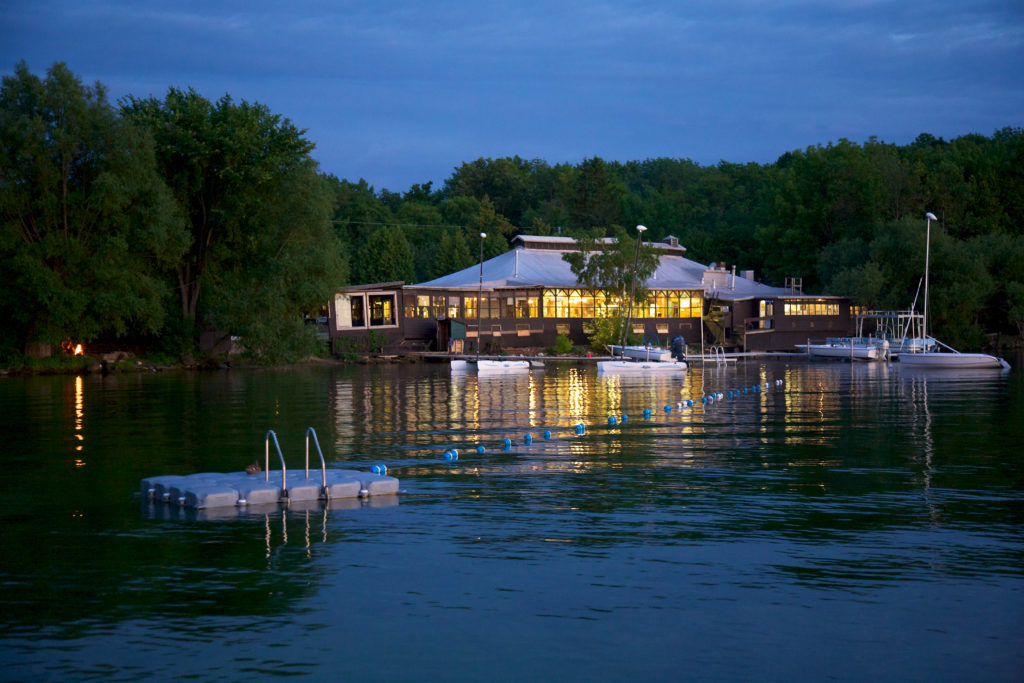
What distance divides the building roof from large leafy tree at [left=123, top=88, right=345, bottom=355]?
39.0 feet

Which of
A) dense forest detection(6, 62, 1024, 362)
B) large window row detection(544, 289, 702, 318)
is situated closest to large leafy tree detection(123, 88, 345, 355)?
dense forest detection(6, 62, 1024, 362)

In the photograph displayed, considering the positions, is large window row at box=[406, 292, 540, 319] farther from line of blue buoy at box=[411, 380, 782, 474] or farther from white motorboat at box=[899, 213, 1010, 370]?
line of blue buoy at box=[411, 380, 782, 474]

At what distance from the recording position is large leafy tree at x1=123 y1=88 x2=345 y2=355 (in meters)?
60.3

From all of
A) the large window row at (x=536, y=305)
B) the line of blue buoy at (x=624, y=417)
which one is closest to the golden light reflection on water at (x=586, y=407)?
the line of blue buoy at (x=624, y=417)

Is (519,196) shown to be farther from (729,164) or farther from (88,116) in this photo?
(88,116)

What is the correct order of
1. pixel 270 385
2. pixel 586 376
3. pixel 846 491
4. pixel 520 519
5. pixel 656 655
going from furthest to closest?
pixel 586 376
pixel 270 385
pixel 846 491
pixel 520 519
pixel 656 655

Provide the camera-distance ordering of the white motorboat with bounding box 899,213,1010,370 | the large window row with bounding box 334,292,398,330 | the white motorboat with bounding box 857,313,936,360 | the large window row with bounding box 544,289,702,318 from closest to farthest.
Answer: the white motorboat with bounding box 899,213,1010,370 < the white motorboat with bounding box 857,313,936,360 < the large window row with bounding box 334,292,398,330 < the large window row with bounding box 544,289,702,318

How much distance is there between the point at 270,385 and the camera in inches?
1823

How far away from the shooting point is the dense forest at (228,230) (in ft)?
180

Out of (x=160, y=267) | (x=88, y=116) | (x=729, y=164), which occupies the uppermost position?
(x=729, y=164)

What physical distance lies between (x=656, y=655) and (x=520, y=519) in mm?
5940

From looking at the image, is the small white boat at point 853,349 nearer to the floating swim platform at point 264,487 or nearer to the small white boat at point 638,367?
the small white boat at point 638,367

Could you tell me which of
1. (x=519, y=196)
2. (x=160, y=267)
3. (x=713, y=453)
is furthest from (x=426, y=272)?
(x=713, y=453)

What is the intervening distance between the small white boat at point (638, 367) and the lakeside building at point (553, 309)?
16208 millimetres
